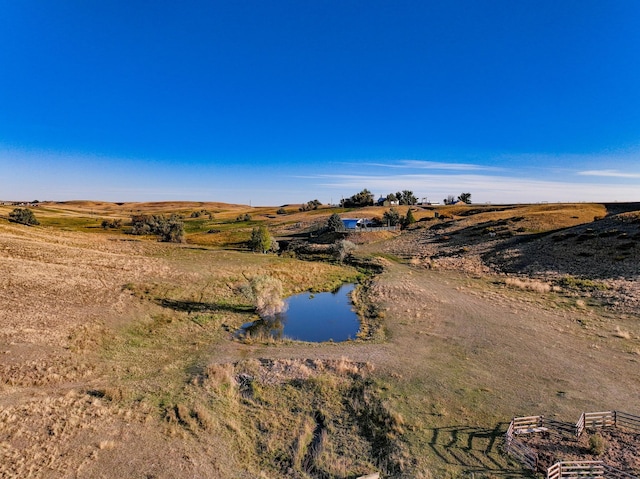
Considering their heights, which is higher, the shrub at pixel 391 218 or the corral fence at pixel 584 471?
the shrub at pixel 391 218

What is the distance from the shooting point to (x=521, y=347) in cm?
2627

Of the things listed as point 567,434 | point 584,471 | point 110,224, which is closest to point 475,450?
point 584,471

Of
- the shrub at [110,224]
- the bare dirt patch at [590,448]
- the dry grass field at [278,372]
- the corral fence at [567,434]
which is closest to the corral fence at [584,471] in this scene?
the corral fence at [567,434]

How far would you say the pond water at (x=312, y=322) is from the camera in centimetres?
3100

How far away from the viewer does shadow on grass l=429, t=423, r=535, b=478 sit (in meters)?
14.0

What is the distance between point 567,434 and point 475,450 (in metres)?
4.80

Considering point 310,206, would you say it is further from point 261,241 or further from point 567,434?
point 567,434

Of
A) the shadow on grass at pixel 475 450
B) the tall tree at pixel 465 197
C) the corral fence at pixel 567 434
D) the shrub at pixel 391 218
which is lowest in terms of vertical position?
the shadow on grass at pixel 475 450

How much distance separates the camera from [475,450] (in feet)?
49.8

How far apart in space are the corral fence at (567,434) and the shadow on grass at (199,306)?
87.0 ft

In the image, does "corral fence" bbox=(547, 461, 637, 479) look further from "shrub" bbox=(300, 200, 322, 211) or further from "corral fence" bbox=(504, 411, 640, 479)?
"shrub" bbox=(300, 200, 322, 211)

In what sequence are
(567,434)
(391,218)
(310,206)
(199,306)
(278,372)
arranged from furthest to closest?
(310,206)
(391,218)
(199,306)
(278,372)
(567,434)

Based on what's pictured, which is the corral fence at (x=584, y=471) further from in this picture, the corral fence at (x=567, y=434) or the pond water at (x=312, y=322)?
the pond water at (x=312, y=322)

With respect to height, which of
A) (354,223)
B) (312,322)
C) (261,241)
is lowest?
(312,322)
